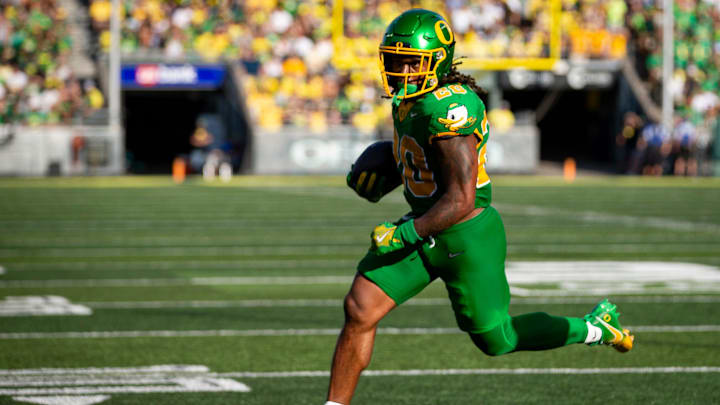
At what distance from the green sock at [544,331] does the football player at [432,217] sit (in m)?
0.10

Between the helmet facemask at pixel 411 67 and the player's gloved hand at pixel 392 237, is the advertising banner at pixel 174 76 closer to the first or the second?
the helmet facemask at pixel 411 67

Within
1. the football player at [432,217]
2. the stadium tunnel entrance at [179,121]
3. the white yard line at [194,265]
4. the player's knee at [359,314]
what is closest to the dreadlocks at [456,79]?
the football player at [432,217]

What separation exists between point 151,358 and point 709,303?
3.75 metres

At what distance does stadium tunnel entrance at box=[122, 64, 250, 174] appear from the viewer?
97.1ft

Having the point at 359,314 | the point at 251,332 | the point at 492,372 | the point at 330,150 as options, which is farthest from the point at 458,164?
the point at 330,150

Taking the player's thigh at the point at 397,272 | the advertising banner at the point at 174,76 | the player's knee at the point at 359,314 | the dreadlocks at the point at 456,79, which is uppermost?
the advertising banner at the point at 174,76

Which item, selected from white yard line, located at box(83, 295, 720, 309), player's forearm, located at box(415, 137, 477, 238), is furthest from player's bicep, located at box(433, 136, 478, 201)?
white yard line, located at box(83, 295, 720, 309)

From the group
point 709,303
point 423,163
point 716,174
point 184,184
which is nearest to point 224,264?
point 709,303

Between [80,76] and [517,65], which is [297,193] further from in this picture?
[80,76]

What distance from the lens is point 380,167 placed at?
14.1 ft

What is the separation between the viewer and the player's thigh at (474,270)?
4.00 m

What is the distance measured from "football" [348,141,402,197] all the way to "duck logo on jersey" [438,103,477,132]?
515 millimetres

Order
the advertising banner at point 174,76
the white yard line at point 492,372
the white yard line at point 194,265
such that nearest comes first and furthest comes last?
the white yard line at point 492,372, the white yard line at point 194,265, the advertising banner at point 174,76

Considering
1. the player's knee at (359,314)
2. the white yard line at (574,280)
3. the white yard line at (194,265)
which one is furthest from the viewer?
the white yard line at (194,265)
